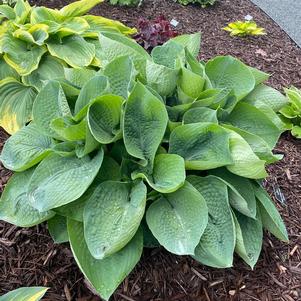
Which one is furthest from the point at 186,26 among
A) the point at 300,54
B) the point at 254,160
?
the point at 254,160

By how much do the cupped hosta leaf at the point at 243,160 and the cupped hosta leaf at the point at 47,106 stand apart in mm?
647

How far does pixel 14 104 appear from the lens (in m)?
2.52

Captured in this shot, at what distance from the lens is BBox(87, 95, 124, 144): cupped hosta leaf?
Result: 1637mm

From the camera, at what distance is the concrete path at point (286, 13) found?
178 inches

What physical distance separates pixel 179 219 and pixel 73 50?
134cm

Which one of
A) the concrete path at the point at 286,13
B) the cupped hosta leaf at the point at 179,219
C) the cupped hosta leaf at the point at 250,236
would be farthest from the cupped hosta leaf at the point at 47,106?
the concrete path at the point at 286,13

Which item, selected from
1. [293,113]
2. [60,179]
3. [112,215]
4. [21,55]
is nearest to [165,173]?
[112,215]

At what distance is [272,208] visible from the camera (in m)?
1.87

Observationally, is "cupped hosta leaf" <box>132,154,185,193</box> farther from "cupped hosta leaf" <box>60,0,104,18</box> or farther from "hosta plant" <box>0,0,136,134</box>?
"cupped hosta leaf" <box>60,0,104,18</box>

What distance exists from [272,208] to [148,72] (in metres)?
0.70

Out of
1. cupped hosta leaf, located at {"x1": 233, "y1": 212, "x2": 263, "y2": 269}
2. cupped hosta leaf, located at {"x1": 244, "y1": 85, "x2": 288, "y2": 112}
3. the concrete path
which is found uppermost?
cupped hosta leaf, located at {"x1": 244, "y1": 85, "x2": 288, "y2": 112}

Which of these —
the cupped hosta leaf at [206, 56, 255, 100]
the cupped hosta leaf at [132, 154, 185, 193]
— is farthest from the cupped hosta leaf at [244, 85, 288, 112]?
the cupped hosta leaf at [132, 154, 185, 193]

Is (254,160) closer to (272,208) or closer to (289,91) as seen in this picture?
(272,208)

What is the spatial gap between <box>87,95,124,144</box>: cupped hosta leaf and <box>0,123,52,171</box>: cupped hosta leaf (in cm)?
20
